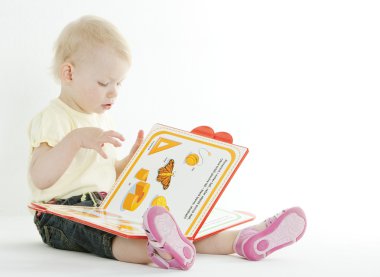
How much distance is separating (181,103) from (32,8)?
0.52 meters

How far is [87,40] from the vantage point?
4.65 feet

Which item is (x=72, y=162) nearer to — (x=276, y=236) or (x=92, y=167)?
(x=92, y=167)

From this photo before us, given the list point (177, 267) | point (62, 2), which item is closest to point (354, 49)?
point (62, 2)

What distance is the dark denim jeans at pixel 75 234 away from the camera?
3.87ft

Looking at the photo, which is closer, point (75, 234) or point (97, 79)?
point (75, 234)

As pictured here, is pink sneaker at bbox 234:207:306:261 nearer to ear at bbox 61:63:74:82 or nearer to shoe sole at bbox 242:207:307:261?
shoe sole at bbox 242:207:307:261

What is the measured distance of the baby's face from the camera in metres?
1.40

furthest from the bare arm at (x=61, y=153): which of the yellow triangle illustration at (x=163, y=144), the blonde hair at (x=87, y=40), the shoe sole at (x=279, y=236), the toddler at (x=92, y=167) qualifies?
the shoe sole at (x=279, y=236)

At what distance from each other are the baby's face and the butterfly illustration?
23 cm

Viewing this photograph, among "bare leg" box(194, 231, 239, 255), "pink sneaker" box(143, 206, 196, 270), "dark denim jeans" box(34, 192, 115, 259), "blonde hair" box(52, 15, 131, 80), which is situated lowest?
"dark denim jeans" box(34, 192, 115, 259)

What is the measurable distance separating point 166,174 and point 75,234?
0.66 feet

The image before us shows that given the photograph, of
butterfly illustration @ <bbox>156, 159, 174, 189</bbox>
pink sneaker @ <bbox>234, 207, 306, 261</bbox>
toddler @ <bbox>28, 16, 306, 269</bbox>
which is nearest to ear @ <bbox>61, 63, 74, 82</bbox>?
toddler @ <bbox>28, 16, 306, 269</bbox>

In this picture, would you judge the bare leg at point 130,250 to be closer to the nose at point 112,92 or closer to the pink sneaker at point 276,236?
the pink sneaker at point 276,236

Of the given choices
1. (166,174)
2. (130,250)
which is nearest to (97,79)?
(166,174)
